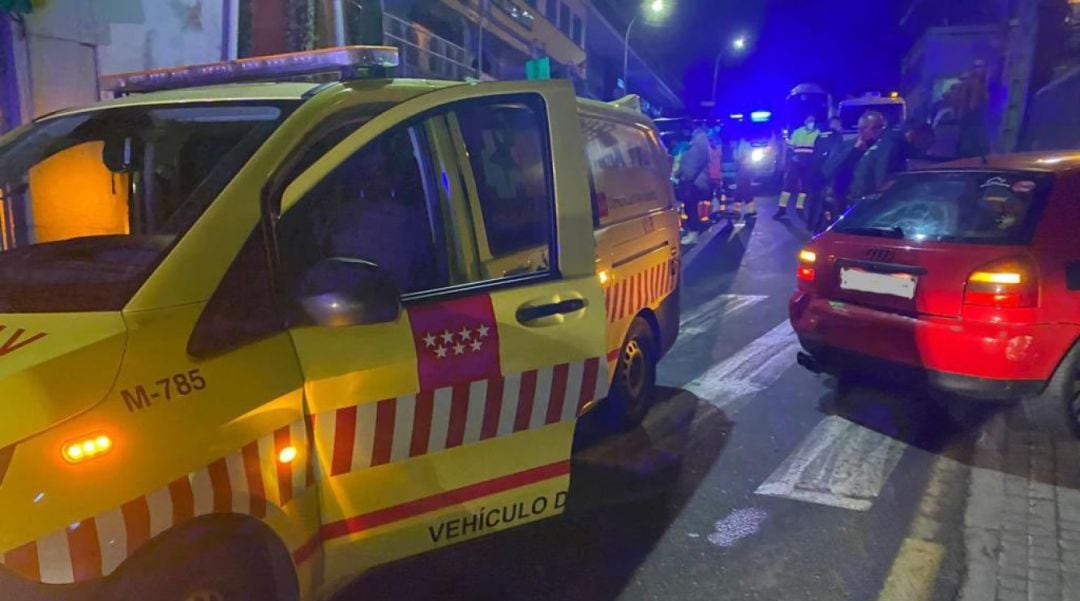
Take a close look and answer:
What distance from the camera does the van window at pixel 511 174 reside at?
10.3ft

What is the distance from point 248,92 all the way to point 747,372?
4468mm

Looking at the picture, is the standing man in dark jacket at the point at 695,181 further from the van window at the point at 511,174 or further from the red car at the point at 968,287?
the van window at the point at 511,174

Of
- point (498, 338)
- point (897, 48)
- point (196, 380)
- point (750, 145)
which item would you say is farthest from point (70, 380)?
point (897, 48)

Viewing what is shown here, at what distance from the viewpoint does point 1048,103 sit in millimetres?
13211

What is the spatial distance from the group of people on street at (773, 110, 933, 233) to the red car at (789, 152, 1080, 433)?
0.76 meters

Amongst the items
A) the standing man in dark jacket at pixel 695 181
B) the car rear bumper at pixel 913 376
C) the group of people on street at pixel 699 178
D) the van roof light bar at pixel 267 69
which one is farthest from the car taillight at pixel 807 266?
the standing man in dark jacket at pixel 695 181

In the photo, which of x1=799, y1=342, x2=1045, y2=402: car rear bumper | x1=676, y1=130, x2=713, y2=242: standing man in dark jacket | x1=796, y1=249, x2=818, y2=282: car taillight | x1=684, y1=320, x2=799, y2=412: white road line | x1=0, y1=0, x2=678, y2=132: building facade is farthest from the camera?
x1=676, y1=130, x2=713, y2=242: standing man in dark jacket

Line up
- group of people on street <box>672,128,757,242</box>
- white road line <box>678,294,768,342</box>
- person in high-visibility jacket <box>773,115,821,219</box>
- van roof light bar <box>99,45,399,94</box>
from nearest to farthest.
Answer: van roof light bar <box>99,45,399,94</box> → white road line <box>678,294,768,342</box> → group of people on street <box>672,128,757,242</box> → person in high-visibility jacket <box>773,115,821,219</box>

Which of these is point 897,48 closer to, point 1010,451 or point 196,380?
point 1010,451

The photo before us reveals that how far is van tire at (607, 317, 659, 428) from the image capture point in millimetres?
4855

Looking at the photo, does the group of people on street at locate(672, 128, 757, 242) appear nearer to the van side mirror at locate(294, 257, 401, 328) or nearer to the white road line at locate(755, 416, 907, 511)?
the white road line at locate(755, 416, 907, 511)

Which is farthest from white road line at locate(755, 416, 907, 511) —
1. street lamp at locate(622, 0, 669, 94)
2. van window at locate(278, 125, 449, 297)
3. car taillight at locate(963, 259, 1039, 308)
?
street lamp at locate(622, 0, 669, 94)

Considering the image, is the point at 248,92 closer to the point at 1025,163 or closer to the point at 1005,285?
the point at 1005,285

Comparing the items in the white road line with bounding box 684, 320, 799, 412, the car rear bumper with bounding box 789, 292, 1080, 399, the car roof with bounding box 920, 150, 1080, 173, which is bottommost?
the white road line with bounding box 684, 320, 799, 412
